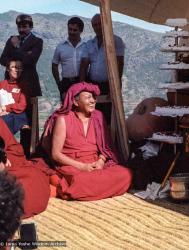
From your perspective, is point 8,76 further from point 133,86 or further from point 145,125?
point 133,86

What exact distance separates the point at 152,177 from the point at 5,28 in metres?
10.8

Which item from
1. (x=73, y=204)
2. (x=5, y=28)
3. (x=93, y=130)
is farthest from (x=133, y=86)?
(x=73, y=204)

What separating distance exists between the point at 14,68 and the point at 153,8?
2670 millimetres

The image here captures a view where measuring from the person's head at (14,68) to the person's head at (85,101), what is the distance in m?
1.22

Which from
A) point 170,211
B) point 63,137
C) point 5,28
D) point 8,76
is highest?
point 5,28

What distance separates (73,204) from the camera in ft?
18.9

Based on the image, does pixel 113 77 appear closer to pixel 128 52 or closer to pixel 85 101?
pixel 85 101

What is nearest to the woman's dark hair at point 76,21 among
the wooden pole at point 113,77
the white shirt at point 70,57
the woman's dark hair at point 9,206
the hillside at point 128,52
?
the white shirt at point 70,57

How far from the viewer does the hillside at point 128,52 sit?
36.7ft

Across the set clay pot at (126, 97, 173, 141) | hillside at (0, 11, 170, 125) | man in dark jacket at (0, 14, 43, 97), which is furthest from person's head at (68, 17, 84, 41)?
hillside at (0, 11, 170, 125)

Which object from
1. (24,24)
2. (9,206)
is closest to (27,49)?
(24,24)

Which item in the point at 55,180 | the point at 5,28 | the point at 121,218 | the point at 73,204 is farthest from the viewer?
the point at 5,28

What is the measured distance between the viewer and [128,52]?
54.3 ft

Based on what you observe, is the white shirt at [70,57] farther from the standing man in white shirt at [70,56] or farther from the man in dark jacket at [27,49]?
the man in dark jacket at [27,49]
